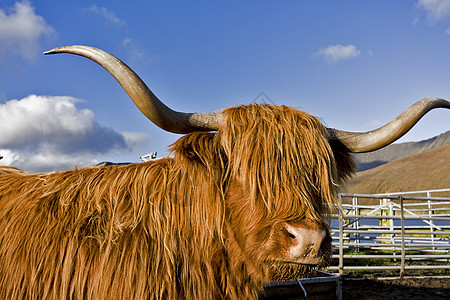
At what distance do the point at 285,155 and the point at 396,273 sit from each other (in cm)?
880

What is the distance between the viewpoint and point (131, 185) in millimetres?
2186

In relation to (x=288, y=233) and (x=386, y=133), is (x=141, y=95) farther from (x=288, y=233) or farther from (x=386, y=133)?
(x=386, y=133)

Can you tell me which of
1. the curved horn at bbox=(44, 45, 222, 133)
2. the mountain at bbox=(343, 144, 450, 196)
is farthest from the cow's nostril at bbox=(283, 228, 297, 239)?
the mountain at bbox=(343, 144, 450, 196)

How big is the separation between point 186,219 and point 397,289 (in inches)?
285

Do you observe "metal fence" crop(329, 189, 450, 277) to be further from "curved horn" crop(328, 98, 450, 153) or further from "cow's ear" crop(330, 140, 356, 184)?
"curved horn" crop(328, 98, 450, 153)

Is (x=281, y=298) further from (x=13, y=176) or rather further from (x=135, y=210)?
(x=13, y=176)

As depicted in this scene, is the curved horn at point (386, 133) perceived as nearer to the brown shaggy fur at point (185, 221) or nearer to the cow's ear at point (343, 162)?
the cow's ear at point (343, 162)

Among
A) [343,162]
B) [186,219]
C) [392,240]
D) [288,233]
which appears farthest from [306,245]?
[392,240]

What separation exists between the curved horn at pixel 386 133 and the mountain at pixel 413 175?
155 meters

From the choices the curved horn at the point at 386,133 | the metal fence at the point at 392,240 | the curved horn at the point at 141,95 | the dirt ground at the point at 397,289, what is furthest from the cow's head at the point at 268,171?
the dirt ground at the point at 397,289

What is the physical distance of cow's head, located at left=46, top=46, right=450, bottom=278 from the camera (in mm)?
1786

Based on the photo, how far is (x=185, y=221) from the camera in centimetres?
204

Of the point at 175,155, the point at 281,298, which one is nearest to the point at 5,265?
the point at 175,155

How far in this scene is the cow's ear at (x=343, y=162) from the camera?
8.46 feet
